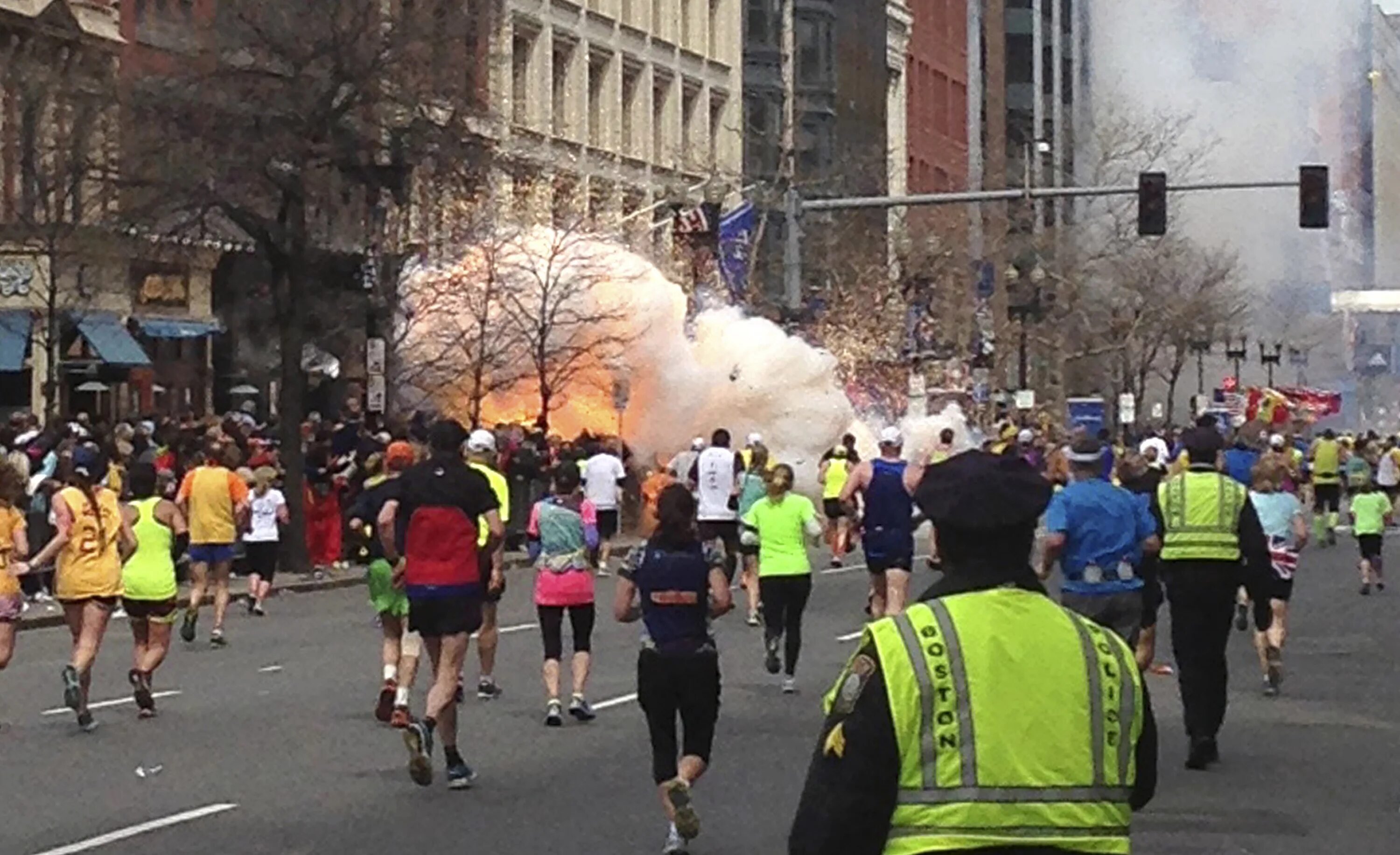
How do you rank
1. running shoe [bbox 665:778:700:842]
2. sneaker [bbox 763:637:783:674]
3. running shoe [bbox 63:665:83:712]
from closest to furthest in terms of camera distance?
running shoe [bbox 665:778:700:842] < running shoe [bbox 63:665:83:712] < sneaker [bbox 763:637:783:674]

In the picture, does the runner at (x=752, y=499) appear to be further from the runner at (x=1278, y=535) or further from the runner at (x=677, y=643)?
the runner at (x=677, y=643)

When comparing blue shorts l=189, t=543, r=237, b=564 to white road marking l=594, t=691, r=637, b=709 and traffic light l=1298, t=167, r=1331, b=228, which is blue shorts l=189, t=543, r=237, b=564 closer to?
white road marking l=594, t=691, r=637, b=709

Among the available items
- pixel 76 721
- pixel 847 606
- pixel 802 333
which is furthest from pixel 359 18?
pixel 802 333

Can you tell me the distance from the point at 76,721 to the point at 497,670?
4.08 m

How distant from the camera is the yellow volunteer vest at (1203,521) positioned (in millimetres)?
15180

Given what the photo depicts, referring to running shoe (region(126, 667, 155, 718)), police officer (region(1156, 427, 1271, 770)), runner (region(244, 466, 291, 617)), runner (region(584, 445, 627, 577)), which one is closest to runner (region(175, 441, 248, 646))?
runner (region(244, 466, 291, 617))

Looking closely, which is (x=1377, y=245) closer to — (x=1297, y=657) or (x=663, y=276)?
(x=663, y=276)

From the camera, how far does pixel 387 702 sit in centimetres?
1672

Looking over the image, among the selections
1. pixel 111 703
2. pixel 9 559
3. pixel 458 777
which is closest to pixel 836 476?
pixel 111 703

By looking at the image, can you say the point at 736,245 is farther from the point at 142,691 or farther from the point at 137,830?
the point at 137,830

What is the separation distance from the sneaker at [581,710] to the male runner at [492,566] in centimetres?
73

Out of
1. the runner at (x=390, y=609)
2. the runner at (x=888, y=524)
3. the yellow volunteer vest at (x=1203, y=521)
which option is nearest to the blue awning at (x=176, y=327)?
the runner at (x=888, y=524)

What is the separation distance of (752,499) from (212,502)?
505cm

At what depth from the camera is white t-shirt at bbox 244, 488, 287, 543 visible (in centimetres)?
2791
